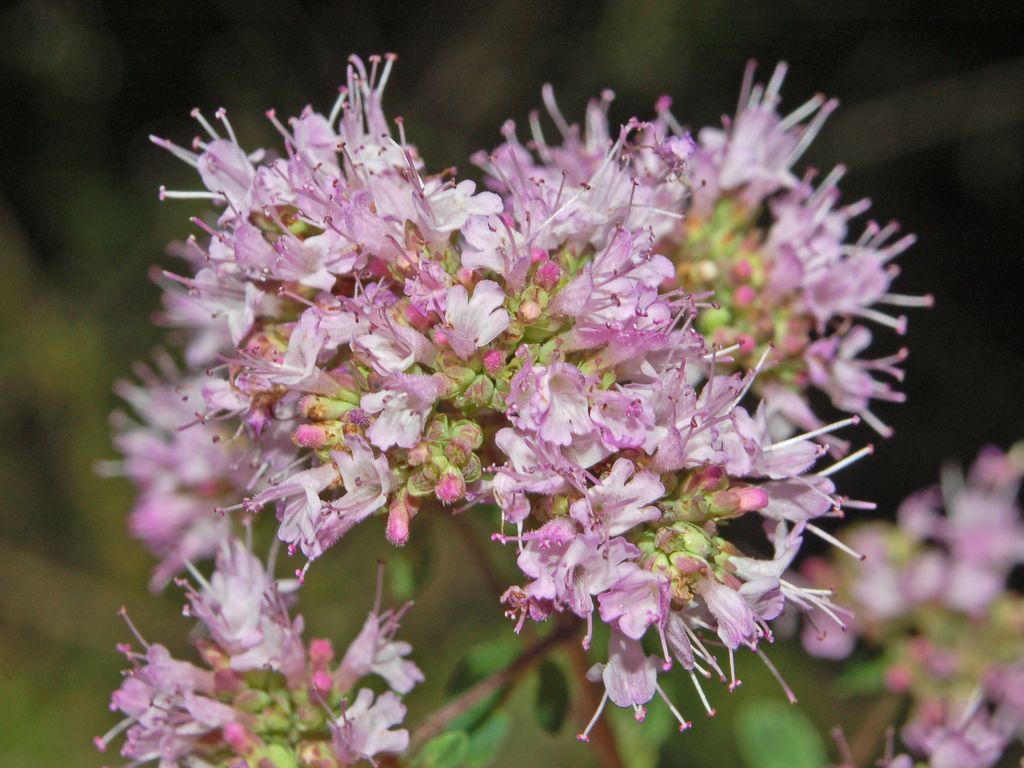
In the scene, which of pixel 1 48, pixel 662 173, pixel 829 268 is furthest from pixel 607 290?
pixel 1 48

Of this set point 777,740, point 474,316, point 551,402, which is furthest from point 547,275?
point 777,740

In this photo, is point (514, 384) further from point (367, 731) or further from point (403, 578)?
point (403, 578)

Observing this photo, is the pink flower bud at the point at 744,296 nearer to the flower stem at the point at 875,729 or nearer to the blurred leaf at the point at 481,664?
the blurred leaf at the point at 481,664

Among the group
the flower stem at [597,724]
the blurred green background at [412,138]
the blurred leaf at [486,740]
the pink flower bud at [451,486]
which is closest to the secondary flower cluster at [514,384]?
the pink flower bud at [451,486]

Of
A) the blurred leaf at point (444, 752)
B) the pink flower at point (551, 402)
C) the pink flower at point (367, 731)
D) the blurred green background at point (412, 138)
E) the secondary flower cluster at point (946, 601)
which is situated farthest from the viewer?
the blurred green background at point (412, 138)

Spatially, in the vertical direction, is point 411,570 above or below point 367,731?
above

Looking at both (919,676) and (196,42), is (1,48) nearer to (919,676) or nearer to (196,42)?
(196,42)
